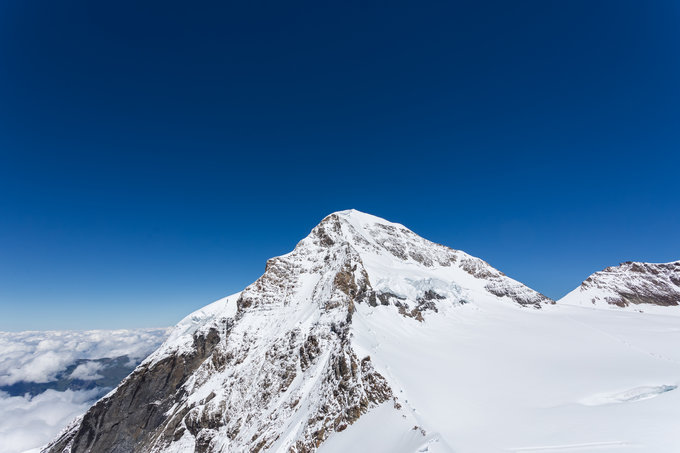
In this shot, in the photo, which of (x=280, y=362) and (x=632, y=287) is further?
(x=632, y=287)

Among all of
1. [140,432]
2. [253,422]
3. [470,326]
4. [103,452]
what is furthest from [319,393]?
[103,452]

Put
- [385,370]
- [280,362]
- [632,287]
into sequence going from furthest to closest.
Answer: [632,287] → [280,362] → [385,370]

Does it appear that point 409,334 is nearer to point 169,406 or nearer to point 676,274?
point 169,406

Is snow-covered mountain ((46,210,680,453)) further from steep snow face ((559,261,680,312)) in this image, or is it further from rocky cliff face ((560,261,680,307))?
steep snow face ((559,261,680,312))

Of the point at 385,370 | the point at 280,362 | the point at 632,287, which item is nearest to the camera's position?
the point at 385,370

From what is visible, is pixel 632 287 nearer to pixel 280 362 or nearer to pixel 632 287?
pixel 632 287

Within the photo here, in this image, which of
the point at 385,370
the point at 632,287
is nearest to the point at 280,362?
the point at 385,370

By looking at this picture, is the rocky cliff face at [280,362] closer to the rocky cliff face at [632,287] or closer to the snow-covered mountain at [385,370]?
the snow-covered mountain at [385,370]

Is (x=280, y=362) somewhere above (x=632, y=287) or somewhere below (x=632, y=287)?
below
